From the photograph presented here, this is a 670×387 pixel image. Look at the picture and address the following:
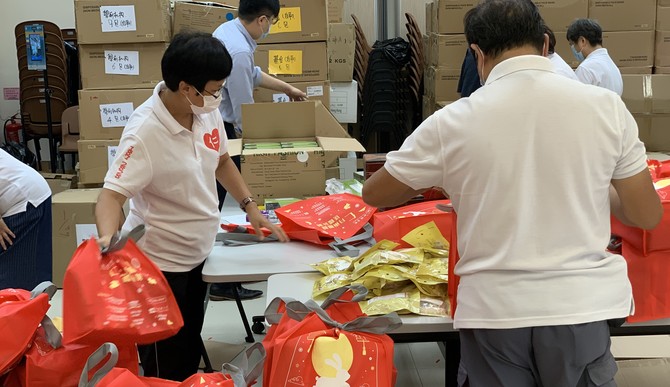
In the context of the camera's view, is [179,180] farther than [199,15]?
No

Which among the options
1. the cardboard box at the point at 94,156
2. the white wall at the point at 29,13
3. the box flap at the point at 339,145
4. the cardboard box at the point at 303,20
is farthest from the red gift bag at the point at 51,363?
the white wall at the point at 29,13

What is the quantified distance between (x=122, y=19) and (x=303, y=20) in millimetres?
976

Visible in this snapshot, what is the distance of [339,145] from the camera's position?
112 inches

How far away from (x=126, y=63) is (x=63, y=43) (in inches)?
95.1

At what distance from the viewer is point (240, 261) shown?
6.98ft

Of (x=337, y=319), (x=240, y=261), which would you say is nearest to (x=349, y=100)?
(x=240, y=261)

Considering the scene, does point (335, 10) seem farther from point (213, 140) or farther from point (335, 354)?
point (335, 354)

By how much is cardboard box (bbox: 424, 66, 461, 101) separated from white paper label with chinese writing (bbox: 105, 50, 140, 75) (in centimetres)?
243

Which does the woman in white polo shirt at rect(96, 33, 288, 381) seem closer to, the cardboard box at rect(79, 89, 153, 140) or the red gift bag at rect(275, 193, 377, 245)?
the red gift bag at rect(275, 193, 377, 245)

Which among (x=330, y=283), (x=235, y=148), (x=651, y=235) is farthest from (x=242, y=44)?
(x=651, y=235)

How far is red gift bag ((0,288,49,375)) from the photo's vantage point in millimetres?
1602

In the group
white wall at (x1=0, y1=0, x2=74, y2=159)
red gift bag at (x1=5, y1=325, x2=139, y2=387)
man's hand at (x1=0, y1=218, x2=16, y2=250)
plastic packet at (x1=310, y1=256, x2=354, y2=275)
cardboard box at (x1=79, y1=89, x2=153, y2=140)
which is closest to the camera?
red gift bag at (x1=5, y1=325, x2=139, y2=387)

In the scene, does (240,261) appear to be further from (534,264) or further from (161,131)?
(534,264)

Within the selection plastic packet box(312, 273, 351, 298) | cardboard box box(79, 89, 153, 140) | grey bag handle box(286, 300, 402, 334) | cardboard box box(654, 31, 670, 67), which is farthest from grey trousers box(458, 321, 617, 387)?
cardboard box box(654, 31, 670, 67)
